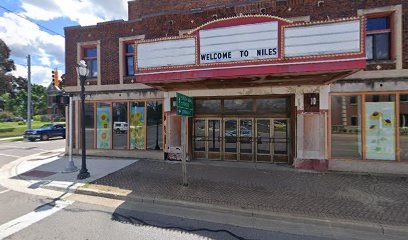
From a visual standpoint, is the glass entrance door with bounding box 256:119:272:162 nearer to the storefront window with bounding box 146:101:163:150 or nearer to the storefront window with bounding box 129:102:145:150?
the storefront window with bounding box 146:101:163:150

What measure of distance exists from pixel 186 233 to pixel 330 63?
5812 mm

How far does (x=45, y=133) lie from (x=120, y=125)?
14251 mm

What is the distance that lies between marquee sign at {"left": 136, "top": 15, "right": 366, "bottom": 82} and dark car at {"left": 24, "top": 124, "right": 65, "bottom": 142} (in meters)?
18.4

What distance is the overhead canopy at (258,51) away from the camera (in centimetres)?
600

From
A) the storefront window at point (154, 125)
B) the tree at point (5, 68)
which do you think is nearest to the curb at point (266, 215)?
the storefront window at point (154, 125)

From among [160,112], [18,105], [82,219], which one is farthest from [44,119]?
[82,219]

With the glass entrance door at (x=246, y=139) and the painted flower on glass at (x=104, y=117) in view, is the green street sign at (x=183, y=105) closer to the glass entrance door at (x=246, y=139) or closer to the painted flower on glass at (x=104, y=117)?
the glass entrance door at (x=246, y=139)

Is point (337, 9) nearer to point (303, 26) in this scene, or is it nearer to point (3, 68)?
point (303, 26)

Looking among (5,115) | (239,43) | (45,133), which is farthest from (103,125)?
(5,115)

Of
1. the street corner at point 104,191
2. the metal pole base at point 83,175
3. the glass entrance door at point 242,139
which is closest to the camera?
the street corner at point 104,191

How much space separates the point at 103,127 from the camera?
11.7m

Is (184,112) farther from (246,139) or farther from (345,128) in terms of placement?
(345,128)

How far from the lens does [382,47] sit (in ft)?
27.6

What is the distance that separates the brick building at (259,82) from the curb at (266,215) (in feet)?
12.8
